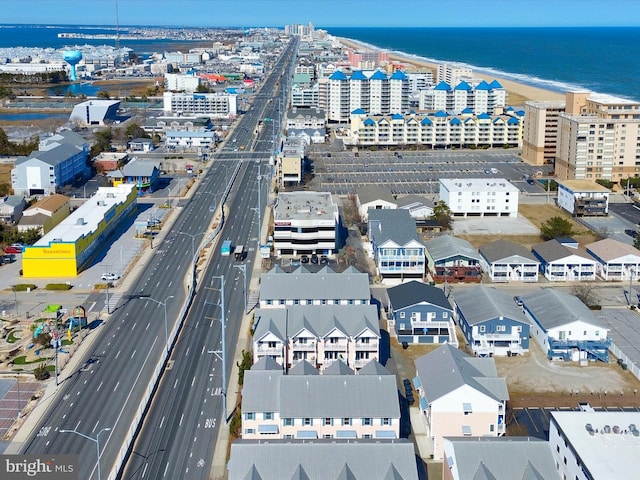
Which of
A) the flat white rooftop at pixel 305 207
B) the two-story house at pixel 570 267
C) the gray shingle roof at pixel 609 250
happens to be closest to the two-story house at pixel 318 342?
the flat white rooftop at pixel 305 207

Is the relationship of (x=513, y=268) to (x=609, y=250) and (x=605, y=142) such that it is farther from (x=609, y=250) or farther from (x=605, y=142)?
(x=605, y=142)

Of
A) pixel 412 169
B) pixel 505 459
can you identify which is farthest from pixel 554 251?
pixel 412 169

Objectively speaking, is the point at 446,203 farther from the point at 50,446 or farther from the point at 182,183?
the point at 50,446

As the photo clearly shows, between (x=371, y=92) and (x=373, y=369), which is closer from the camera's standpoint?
(x=373, y=369)

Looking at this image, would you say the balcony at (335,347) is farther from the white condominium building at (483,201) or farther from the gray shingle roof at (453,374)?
the white condominium building at (483,201)

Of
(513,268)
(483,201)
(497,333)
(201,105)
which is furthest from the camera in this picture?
(201,105)

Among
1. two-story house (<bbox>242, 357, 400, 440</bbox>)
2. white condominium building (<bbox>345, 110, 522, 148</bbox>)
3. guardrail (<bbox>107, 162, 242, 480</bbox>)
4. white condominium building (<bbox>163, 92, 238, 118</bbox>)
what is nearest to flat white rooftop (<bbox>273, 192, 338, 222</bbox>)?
guardrail (<bbox>107, 162, 242, 480</bbox>)
